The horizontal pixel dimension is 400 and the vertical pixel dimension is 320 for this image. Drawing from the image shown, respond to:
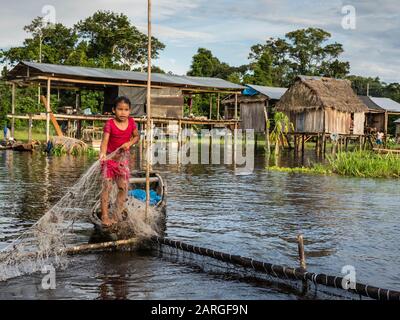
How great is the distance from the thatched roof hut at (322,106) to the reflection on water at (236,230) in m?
17.6

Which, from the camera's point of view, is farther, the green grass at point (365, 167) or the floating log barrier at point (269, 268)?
the green grass at point (365, 167)

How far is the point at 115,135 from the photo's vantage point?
23.1ft

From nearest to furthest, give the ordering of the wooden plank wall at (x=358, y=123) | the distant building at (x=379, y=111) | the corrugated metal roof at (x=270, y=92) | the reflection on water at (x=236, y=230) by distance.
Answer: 1. the reflection on water at (x=236, y=230)
2. the wooden plank wall at (x=358, y=123)
3. the corrugated metal roof at (x=270, y=92)
4. the distant building at (x=379, y=111)

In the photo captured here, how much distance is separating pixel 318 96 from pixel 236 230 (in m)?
26.1

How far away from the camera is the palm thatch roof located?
111 ft

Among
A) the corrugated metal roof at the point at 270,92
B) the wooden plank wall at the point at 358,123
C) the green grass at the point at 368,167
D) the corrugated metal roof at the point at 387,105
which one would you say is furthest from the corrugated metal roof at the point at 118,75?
the corrugated metal roof at the point at 387,105

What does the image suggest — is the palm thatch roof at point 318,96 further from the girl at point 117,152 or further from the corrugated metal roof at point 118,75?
the girl at point 117,152

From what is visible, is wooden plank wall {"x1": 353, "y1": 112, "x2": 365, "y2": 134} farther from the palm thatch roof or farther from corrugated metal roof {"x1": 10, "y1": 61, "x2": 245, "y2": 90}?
corrugated metal roof {"x1": 10, "y1": 61, "x2": 245, "y2": 90}

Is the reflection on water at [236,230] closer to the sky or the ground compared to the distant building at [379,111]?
closer to the ground

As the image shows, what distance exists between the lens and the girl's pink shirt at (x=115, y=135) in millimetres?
7020

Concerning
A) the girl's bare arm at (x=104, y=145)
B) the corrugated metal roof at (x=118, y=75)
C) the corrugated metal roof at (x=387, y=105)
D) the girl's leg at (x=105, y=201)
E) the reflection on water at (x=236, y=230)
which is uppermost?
the corrugated metal roof at (x=118, y=75)

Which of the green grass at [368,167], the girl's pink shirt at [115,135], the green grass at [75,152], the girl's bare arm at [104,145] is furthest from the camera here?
the green grass at [75,152]

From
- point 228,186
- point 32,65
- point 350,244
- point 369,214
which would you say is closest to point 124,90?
point 32,65

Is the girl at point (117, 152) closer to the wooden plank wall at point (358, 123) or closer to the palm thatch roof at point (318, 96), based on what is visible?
the palm thatch roof at point (318, 96)
